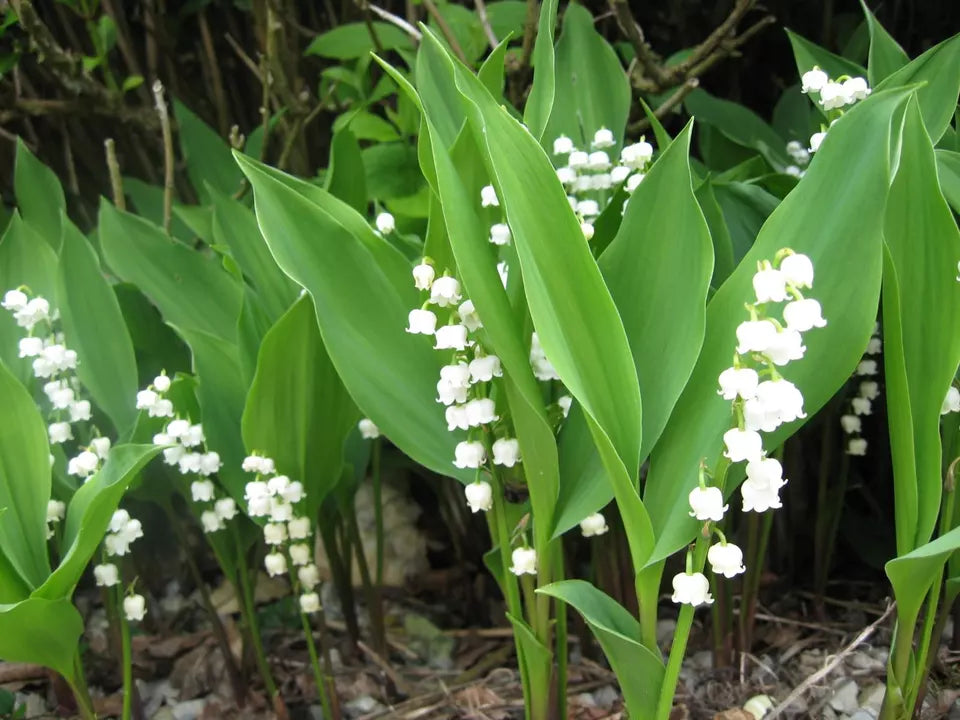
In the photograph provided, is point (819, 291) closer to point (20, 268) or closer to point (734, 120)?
point (734, 120)

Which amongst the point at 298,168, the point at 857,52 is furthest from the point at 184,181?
the point at 857,52

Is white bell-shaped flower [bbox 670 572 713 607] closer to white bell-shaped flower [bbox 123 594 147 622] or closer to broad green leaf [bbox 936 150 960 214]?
broad green leaf [bbox 936 150 960 214]

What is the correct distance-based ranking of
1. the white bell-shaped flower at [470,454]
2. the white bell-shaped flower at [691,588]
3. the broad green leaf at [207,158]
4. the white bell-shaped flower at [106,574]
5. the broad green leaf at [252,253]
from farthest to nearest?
the broad green leaf at [207,158] < the broad green leaf at [252,253] < the white bell-shaped flower at [106,574] < the white bell-shaped flower at [470,454] < the white bell-shaped flower at [691,588]

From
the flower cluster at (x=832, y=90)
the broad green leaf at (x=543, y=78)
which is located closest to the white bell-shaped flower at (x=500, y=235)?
the broad green leaf at (x=543, y=78)

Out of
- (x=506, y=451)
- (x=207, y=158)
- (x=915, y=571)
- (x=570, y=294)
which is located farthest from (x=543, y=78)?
(x=207, y=158)

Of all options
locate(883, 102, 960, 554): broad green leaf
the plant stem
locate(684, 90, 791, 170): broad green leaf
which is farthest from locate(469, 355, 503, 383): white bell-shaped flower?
locate(684, 90, 791, 170): broad green leaf

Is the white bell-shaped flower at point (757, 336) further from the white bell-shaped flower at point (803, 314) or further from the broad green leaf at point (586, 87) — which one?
the broad green leaf at point (586, 87)
